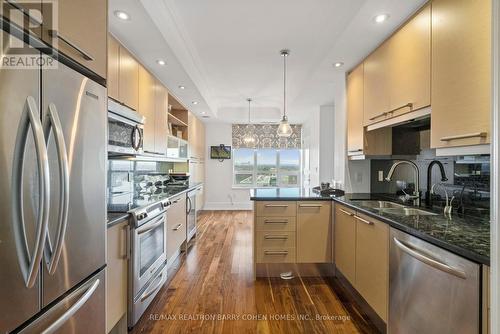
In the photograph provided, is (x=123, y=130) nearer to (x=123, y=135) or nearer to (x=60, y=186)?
(x=123, y=135)

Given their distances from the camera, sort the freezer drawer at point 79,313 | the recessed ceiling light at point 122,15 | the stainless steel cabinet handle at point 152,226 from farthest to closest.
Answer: the stainless steel cabinet handle at point 152,226 → the recessed ceiling light at point 122,15 → the freezer drawer at point 79,313

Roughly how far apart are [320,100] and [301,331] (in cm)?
342

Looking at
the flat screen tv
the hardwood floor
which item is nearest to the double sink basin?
the hardwood floor

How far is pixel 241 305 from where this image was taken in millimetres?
2145

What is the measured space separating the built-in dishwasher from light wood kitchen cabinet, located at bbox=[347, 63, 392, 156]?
4.17 feet

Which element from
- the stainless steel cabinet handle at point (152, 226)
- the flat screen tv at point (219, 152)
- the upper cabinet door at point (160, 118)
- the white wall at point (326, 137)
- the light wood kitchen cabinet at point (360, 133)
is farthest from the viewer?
the flat screen tv at point (219, 152)

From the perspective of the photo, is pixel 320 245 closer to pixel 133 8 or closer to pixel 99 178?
pixel 99 178

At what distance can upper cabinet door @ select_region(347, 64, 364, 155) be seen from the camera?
264 centimetres

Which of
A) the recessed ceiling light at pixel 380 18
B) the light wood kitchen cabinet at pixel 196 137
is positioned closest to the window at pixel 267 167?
the light wood kitchen cabinet at pixel 196 137

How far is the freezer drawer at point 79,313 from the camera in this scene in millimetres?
919

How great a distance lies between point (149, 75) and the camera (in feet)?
9.34

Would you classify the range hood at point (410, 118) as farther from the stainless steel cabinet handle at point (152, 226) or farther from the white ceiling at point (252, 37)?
the stainless steel cabinet handle at point (152, 226)

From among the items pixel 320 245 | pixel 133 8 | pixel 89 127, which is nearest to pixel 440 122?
pixel 320 245

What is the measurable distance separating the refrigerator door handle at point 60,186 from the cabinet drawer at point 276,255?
199 cm
